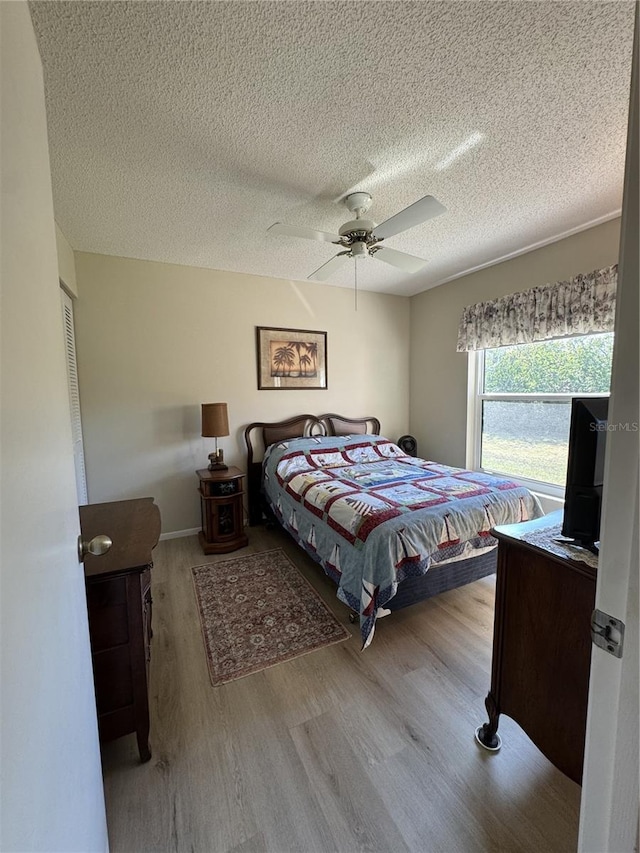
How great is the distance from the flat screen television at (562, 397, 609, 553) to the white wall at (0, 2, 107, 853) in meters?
1.36

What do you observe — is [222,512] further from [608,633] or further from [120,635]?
[608,633]

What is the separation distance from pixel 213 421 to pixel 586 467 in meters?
2.74

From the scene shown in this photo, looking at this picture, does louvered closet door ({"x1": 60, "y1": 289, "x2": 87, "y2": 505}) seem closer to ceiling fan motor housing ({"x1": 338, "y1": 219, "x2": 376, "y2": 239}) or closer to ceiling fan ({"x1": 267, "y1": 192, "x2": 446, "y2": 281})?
ceiling fan ({"x1": 267, "y1": 192, "x2": 446, "y2": 281})

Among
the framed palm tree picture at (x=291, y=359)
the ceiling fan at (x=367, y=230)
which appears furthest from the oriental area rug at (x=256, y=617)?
the ceiling fan at (x=367, y=230)

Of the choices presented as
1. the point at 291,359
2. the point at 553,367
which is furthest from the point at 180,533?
the point at 553,367

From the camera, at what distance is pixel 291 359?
3752 millimetres

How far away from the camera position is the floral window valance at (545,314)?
2527mm

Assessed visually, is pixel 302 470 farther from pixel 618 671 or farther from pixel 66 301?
pixel 618 671

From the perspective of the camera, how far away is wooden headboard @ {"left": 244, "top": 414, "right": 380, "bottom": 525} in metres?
3.59

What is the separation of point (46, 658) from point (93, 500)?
2901mm

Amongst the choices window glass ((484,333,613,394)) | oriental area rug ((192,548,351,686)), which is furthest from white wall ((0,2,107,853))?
window glass ((484,333,613,394))

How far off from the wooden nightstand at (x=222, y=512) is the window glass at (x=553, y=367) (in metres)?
2.73

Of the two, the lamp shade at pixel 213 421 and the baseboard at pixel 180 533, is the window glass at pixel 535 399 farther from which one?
the baseboard at pixel 180 533

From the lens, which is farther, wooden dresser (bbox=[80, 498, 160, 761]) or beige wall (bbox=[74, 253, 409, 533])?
beige wall (bbox=[74, 253, 409, 533])
